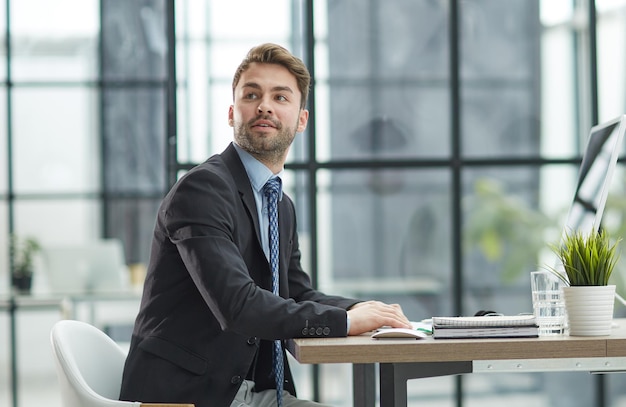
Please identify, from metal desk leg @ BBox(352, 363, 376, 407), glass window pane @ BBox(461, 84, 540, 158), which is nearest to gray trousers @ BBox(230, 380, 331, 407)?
metal desk leg @ BBox(352, 363, 376, 407)

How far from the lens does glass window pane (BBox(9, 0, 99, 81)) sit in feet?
25.0

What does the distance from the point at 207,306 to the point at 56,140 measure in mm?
5635

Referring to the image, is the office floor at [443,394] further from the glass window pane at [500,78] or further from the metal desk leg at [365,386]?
the metal desk leg at [365,386]

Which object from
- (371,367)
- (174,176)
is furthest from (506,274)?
(371,367)

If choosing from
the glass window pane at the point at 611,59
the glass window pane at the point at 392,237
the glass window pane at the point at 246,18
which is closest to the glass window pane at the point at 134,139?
the glass window pane at the point at 246,18

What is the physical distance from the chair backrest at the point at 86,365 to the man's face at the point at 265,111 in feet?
2.34

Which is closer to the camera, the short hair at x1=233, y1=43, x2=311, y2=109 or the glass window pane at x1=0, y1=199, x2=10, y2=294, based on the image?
the short hair at x1=233, y1=43, x2=311, y2=109

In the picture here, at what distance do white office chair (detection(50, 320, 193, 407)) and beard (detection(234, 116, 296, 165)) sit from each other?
70 cm

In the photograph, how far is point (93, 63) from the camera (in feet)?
A: 25.5

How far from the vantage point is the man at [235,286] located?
7.82 feet

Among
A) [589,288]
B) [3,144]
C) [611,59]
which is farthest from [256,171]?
[3,144]

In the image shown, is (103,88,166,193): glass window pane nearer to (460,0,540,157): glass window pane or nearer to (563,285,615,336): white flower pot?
(460,0,540,157): glass window pane

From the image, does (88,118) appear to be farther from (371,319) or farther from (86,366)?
(371,319)

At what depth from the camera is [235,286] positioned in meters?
2.36
